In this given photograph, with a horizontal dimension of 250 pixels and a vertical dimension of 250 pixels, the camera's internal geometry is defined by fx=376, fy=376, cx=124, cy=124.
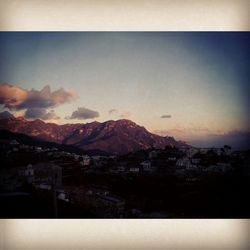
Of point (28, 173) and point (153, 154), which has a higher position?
point (153, 154)

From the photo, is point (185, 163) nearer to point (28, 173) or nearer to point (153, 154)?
point (153, 154)

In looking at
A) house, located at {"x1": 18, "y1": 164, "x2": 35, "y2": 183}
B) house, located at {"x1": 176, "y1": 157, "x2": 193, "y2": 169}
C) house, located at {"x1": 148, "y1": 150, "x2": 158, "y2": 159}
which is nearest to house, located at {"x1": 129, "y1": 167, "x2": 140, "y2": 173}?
house, located at {"x1": 148, "y1": 150, "x2": 158, "y2": 159}

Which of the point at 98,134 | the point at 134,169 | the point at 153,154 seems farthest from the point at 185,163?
the point at 98,134

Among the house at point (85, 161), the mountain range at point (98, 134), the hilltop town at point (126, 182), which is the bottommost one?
the hilltop town at point (126, 182)

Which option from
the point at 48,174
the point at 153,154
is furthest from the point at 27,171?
the point at 153,154

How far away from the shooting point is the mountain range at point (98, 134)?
326cm

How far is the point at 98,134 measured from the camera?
3266 mm

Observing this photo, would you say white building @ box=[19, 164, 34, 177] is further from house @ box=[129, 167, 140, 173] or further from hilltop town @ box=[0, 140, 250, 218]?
house @ box=[129, 167, 140, 173]

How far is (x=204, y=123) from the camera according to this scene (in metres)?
3.25

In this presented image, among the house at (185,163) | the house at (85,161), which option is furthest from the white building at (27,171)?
the house at (185,163)

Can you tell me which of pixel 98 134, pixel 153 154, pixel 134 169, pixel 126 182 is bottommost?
pixel 126 182

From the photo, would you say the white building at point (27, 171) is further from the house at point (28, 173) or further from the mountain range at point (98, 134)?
the mountain range at point (98, 134)

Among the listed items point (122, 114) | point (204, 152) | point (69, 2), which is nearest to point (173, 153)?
point (204, 152)

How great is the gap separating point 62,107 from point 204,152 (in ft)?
4.23
